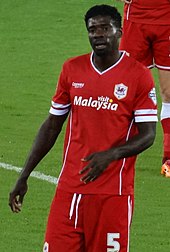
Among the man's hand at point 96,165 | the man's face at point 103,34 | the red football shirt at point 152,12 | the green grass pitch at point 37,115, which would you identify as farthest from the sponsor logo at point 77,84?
the red football shirt at point 152,12

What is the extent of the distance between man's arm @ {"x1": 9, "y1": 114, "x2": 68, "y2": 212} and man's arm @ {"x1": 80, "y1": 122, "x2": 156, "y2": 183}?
0.47 meters

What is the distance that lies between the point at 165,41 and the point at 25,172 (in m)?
5.10

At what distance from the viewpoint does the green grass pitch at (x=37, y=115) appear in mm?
10297

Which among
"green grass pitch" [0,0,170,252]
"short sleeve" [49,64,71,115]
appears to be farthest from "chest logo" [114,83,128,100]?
"green grass pitch" [0,0,170,252]

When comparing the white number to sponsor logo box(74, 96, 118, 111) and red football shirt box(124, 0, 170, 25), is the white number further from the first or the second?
red football shirt box(124, 0, 170, 25)

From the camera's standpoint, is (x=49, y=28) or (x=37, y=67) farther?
(x=49, y=28)

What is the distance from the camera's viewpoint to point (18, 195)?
25.5 ft

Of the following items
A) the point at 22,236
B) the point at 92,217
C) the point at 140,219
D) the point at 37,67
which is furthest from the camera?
the point at 37,67

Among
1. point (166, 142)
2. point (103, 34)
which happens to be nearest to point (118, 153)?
point (103, 34)

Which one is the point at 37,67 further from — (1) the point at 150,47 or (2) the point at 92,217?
(2) the point at 92,217

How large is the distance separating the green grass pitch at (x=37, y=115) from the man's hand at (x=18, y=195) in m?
1.97

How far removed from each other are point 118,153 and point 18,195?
85cm

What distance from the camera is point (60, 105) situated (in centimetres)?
776

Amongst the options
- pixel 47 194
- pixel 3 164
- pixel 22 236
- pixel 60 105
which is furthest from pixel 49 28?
pixel 60 105
